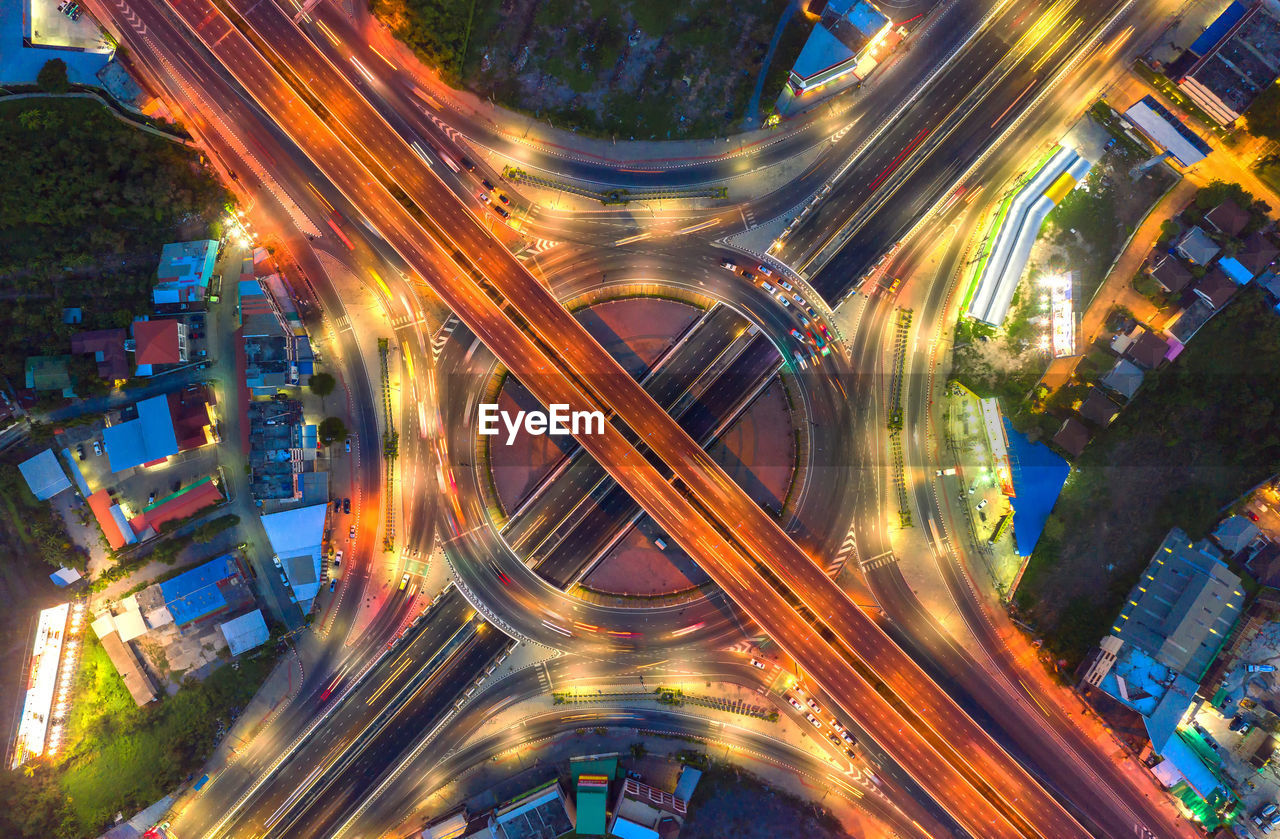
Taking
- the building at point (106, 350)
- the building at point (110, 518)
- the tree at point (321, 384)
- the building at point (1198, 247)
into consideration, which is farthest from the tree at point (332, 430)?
the building at point (1198, 247)

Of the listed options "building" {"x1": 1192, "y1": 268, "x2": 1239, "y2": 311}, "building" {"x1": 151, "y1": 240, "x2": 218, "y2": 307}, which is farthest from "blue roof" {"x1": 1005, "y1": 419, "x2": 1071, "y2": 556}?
"building" {"x1": 151, "y1": 240, "x2": 218, "y2": 307}

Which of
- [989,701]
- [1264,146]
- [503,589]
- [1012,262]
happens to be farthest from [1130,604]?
[503,589]

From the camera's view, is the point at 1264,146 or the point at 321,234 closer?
the point at 1264,146

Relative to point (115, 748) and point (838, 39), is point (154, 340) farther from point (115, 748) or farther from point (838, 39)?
point (838, 39)

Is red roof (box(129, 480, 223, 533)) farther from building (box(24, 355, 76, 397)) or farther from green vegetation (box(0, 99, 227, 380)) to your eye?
green vegetation (box(0, 99, 227, 380))

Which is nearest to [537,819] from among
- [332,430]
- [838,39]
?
[332,430]

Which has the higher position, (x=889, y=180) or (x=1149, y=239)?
(x=889, y=180)

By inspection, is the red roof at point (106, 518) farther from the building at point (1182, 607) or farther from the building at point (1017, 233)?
the building at point (1182, 607)

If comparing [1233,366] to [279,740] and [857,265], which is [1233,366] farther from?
[279,740]
